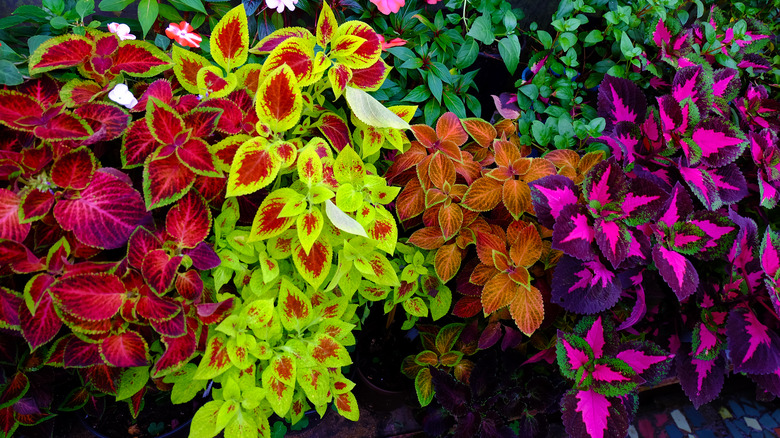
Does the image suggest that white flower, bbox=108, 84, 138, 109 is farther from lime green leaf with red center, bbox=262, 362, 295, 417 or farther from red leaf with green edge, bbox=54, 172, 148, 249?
lime green leaf with red center, bbox=262, 362, 295, 417

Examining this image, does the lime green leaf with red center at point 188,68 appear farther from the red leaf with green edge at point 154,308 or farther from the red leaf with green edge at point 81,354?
the red leaf with green edge at point 81,354

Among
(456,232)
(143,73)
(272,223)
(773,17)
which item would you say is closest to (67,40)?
(143,73)

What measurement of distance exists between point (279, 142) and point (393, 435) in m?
1.09

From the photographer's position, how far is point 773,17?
5.41ft

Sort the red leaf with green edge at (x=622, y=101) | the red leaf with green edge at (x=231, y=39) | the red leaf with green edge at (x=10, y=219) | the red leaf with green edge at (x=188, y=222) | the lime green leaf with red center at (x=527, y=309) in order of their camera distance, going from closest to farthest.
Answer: the red leaf with green edge at (x=10, y=219) → the red leaf with green edge at (x=188, y=222) → the red leaf with green edge at (x=231, y=39) → the lime green leaf with red center at (x=527, y=309) → the red leaf with green edge at (x=622, y=101)

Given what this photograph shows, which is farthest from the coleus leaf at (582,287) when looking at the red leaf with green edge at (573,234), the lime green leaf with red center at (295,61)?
the lime green leaf with red center at (295,61)

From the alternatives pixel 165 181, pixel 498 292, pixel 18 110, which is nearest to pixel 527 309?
pixel 498 292

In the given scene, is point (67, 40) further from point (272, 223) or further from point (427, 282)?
point (427, 282)

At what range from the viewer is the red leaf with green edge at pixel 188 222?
32.5 inches

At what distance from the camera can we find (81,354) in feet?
2.64

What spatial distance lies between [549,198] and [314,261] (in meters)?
0.52

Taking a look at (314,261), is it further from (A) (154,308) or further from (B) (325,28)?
(B) (325,28)

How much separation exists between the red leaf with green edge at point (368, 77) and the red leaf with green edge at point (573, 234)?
0.49 meters

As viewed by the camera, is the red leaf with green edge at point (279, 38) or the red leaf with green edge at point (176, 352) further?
the red leaf with green edge at point (279, 38)
